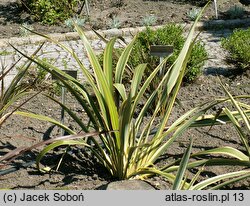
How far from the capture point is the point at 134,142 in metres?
3.94

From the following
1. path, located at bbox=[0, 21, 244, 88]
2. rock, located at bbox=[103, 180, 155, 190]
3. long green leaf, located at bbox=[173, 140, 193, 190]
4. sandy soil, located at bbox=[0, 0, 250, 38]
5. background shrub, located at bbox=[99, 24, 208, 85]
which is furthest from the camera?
sandy soil, located at bbox=[0, 0, 250, 38]

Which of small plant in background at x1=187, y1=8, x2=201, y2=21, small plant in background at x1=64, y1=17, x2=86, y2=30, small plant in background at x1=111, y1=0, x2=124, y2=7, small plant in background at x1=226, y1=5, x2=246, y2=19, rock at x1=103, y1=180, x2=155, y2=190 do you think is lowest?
rock at x1=103, y1=180, x2=155, y2=190

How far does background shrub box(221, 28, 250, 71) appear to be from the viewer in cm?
587

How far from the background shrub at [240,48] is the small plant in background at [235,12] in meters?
2.83

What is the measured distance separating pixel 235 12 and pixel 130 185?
5721mm

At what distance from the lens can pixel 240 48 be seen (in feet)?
19.3

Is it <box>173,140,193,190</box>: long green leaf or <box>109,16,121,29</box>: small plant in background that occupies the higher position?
<box>173,140,193,190</box>: long green leaf

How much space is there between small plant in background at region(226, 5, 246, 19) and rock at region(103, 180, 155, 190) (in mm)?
5619

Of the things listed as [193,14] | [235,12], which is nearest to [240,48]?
[193,14]

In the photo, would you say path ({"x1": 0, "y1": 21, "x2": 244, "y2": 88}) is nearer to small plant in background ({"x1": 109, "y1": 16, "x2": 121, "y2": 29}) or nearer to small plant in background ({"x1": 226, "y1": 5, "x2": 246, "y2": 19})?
small plant in background ({"x1": 109, "y1": 16, "x2": 121, "y2": 29})

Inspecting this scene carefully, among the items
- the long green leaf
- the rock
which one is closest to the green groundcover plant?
the rock

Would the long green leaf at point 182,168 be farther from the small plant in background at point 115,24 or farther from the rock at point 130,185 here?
the small plant in background at point 115,24

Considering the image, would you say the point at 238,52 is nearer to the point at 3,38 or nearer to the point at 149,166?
the point at 149,166

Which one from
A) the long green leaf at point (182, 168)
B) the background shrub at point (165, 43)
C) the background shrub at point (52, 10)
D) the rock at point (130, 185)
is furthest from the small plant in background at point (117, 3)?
the long green leaf at point (182, 168)
